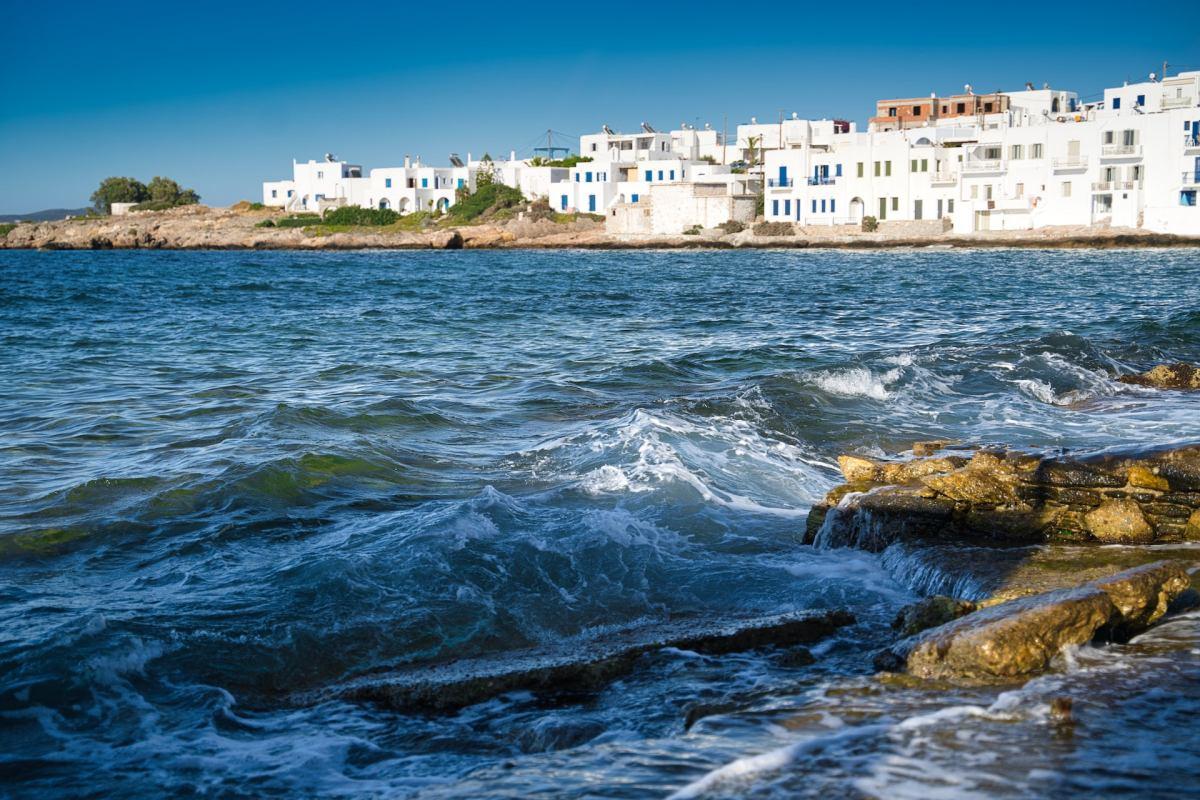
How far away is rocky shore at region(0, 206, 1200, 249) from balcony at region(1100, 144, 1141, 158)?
13.4 ft

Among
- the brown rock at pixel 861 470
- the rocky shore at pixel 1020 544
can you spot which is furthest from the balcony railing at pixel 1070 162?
the brown rock at pixel 861 470

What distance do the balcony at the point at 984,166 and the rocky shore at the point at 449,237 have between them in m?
3.77

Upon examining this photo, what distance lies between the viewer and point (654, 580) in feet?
25.8

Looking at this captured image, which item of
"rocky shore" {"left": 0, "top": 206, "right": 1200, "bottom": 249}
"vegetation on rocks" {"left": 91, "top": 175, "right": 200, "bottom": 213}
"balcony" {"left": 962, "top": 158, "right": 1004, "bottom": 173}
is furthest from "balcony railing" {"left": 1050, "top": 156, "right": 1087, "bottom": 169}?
"vegetation on rocks" {"left": 91, "top": 175, "right": 200, "bottom": 213}

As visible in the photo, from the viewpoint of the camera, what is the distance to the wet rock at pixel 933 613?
19.4 feet

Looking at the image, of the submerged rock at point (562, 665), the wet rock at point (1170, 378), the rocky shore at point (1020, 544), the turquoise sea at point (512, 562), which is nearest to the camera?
the turquoise sea at point (512, 562)

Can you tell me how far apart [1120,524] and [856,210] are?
69144mm

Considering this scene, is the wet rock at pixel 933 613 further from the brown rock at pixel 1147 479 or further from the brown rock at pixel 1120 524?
the brown rock at pixel 1147 479

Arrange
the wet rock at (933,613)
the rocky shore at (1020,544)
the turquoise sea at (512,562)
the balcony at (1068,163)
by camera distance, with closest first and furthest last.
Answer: the turquoise sea at (512,562)
the rocky shore at (1020,544)
the wet rock at (933,613)
the balcony at (1068,163)

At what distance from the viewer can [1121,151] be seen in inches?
2427

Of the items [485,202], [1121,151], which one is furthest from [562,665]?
[485,202]

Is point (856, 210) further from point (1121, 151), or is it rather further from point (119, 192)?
point (119, 192)

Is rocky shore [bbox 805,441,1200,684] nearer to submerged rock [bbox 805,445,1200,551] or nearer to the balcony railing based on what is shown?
submerged rock [bbox 805,445,1200,551]

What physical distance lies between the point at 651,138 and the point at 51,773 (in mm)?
96650
